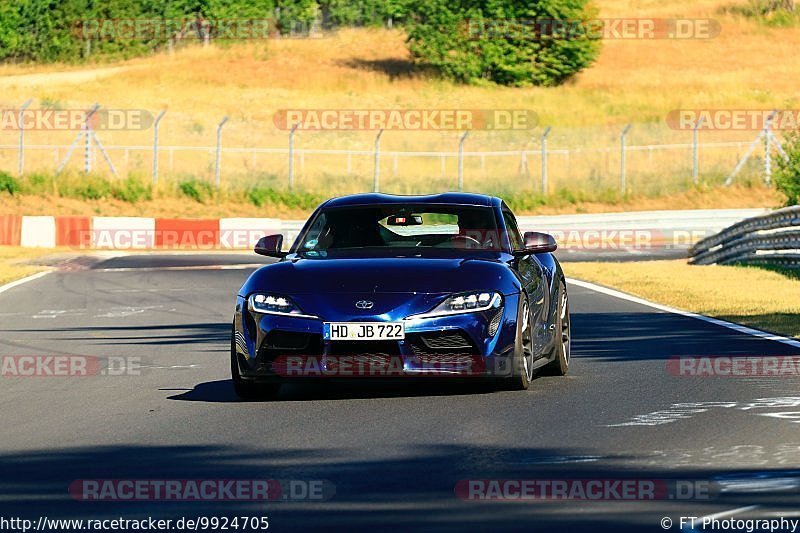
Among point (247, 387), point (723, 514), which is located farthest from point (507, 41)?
point (723, 514)

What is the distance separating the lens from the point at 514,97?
8244cm

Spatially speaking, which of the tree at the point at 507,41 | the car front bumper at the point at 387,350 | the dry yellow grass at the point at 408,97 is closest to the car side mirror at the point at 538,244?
the car front bumper at the point at 387,350

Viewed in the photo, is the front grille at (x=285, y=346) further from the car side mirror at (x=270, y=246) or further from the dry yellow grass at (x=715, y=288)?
the dry yellow grass at (x=715, y=288)

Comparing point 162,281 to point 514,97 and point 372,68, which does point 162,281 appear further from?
point 372,68

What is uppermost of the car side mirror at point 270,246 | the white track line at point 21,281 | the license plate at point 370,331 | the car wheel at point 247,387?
the car side mirror at point 270,246

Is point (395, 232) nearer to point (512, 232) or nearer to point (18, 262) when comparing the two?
point (512, 232)

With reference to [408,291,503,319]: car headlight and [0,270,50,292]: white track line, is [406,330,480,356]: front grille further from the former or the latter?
[0,270,50,292]: white track line

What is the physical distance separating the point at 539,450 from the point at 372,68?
85.5 meters

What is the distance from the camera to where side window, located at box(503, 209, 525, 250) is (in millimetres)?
12352

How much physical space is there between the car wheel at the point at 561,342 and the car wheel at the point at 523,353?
0.82 m

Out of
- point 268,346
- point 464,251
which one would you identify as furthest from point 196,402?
point 464,251

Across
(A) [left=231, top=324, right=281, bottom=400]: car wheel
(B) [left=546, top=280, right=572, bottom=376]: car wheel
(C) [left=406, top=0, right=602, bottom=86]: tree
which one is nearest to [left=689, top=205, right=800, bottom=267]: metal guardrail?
(B) [left=546, top=280, right=572, bottom=376]: car wheel

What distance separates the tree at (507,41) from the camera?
289ft

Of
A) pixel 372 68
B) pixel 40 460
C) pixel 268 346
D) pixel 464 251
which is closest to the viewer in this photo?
pixel 40 460
